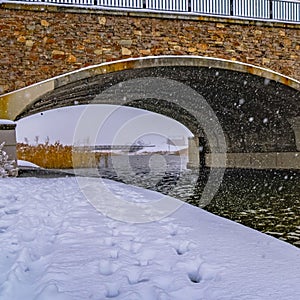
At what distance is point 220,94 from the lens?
52.5 feet

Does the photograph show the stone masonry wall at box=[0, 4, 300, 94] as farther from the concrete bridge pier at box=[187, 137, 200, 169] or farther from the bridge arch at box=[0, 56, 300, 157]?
the concrete bridge pier at box=[187, 137, 200, 169]

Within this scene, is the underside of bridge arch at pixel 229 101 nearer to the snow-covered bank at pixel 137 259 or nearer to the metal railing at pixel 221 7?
the metal railing at pixel 221 7

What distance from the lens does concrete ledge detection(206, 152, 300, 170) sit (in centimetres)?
1752

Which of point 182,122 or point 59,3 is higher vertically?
point 59,3

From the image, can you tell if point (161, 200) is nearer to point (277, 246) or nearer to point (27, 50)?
point (277, 246)

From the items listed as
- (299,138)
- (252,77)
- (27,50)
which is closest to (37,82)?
(27,50)

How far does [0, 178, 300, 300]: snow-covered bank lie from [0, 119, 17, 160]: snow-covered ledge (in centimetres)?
557

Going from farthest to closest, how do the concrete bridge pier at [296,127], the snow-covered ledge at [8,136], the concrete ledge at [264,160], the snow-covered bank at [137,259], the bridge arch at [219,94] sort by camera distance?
the concrete ledge at [264,160] → the concrete bridge pier at [296,127] → the bridge arch at [219,94] → the snow-covered ledge at [8,136] → the snow-covered bank at [137,259]

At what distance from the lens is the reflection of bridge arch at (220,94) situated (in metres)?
10.7

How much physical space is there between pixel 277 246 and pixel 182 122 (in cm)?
1987

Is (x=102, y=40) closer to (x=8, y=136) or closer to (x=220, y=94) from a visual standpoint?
(x=8, y=136)

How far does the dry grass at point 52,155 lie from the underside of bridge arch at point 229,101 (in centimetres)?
438

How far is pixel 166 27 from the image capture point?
11.5 m

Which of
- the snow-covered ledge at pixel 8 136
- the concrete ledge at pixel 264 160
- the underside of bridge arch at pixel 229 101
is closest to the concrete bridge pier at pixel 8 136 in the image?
the snow-covered ledge at pixel 8 136
